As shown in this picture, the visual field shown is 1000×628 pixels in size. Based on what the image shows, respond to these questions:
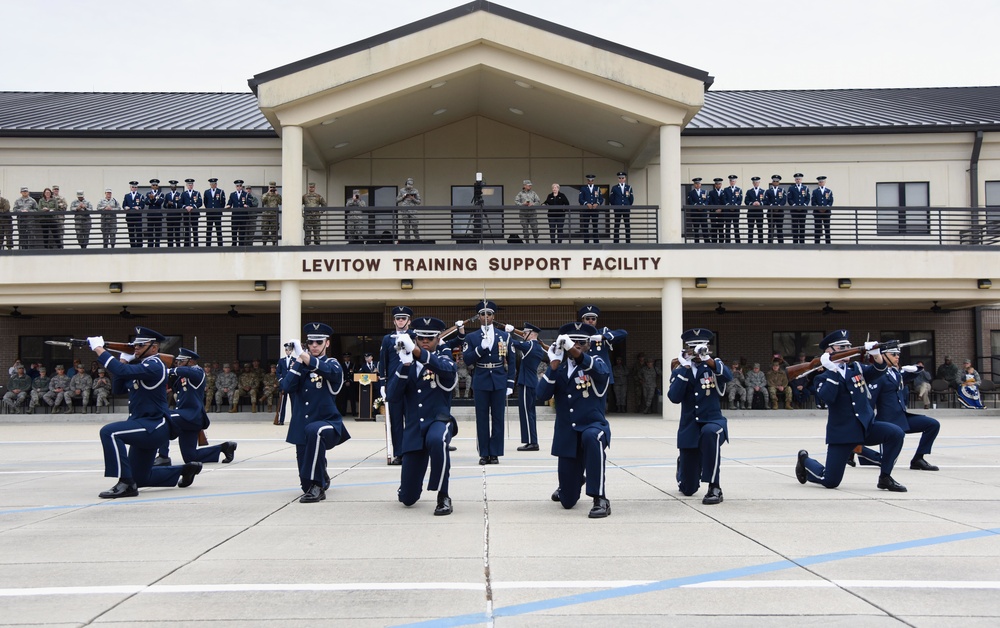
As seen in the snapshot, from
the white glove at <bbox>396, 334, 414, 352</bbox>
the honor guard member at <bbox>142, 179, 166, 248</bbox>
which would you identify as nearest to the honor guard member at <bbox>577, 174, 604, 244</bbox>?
the honor guard member at <bbox>142, 179, 166, 248</bbox>

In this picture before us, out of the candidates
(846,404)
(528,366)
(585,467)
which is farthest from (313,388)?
(846,404)

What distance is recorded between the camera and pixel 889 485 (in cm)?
1036

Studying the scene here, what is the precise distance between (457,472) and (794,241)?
16171 mm

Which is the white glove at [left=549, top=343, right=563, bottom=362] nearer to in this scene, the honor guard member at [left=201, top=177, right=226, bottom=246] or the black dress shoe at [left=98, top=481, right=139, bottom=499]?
the black dress shoe at [left=98, top=481, right=139, bottom=499]

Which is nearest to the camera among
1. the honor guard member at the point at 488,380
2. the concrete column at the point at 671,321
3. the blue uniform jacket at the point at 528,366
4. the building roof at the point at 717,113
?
the honor guard member at the point at 488,380

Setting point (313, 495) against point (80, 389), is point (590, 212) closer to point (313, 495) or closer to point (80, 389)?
point (80, 389)

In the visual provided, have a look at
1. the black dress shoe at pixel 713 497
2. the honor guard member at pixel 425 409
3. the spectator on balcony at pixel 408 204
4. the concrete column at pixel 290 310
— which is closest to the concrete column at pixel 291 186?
the concrete column at pixel 290 310

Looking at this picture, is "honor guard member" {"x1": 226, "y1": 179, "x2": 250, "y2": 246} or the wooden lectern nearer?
the wooden lectern

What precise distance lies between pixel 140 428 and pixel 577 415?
4990 millimetres

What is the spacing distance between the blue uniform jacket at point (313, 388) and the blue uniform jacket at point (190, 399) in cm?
308

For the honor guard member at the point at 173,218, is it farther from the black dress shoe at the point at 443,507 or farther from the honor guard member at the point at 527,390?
the black dress shoe at the point at 443,507

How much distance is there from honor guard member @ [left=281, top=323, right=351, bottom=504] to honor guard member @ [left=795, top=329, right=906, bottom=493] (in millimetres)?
5498

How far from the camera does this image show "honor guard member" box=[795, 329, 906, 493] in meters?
10.4

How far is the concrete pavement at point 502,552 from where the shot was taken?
17.6ft
